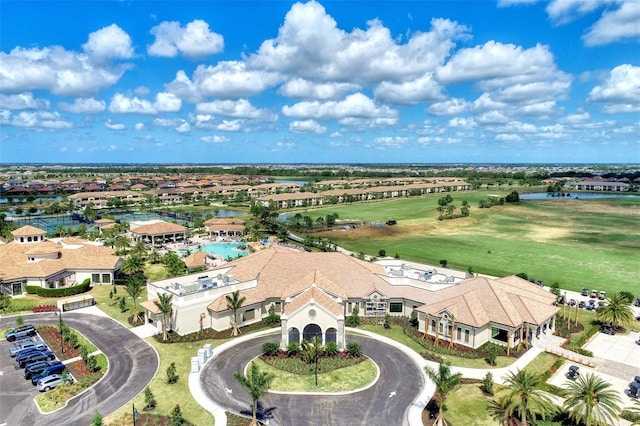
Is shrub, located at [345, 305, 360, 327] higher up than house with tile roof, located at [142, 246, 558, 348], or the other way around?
house with tile roof, located at [142, 246, 558, 348]

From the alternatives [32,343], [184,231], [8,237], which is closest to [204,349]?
[32,343]

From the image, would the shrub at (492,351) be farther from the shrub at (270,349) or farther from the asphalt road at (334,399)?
the shrub at (270,349)

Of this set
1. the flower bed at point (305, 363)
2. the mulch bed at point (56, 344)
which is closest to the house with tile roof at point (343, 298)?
the flower bed at point (305, 363)

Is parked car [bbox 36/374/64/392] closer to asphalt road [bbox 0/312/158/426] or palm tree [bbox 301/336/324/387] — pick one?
asphalt road [bbox 0/312/158/426]

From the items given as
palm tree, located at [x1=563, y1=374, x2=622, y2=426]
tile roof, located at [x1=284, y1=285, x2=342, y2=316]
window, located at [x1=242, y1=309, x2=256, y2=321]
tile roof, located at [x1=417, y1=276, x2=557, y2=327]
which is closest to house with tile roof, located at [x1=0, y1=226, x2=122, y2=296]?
window, located at [x1=242, y1=309, x2=256, y2=321]

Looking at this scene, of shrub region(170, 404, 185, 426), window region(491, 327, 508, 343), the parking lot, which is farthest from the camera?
window region(491, 327, 508, 343)

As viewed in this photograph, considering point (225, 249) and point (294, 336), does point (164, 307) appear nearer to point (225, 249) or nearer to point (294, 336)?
point (294, 336)

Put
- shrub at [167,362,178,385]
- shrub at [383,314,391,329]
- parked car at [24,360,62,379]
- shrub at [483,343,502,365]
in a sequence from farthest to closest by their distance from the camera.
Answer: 1. shrub at [383,314,391,329]
2. shrub at [483,343,502,365]
3. parked car at [24,360,62,379]
4. shrub at [167,362,178,385]
